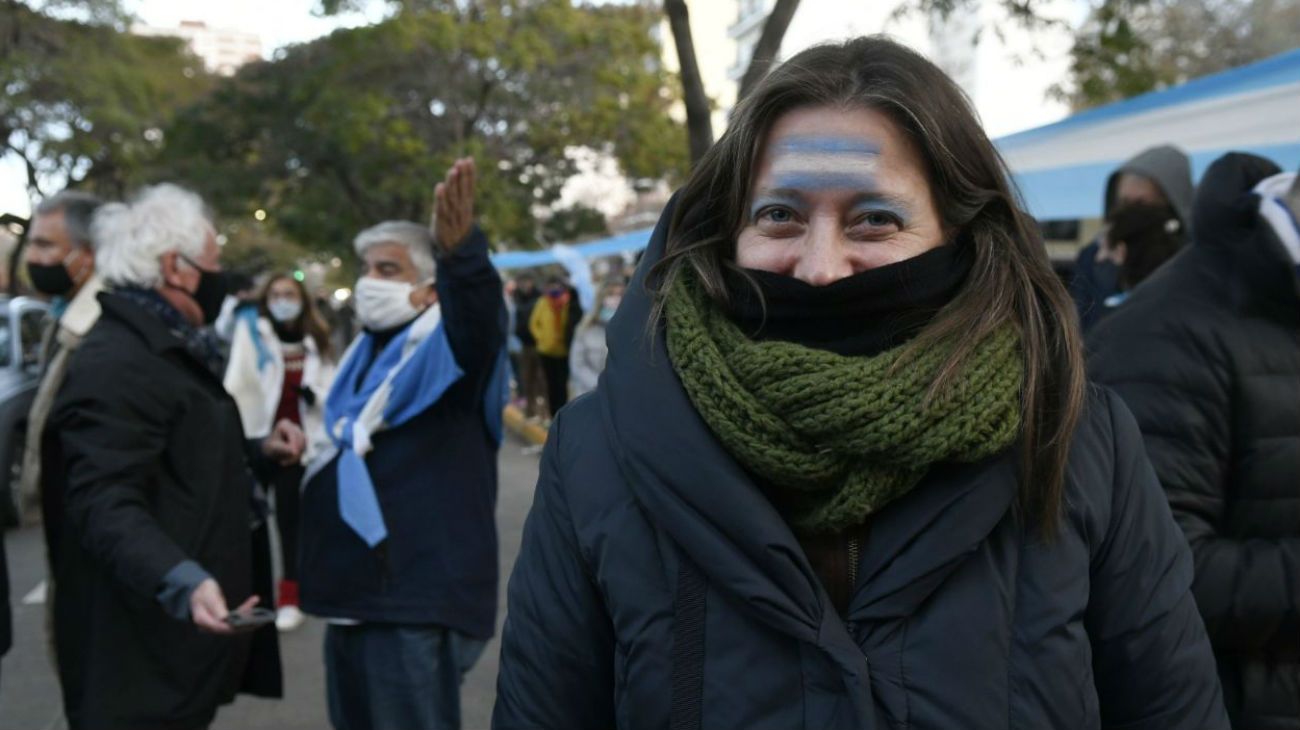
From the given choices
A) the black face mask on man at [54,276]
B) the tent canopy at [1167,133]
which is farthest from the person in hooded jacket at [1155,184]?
the black face mask on man at [54,276]

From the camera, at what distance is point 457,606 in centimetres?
316

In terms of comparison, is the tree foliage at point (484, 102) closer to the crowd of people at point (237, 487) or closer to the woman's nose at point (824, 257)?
the crowd of people at point (237, 487)

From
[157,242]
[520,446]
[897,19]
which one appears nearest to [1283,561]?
[157,242]

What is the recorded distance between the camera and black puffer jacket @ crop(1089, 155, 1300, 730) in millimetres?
2045

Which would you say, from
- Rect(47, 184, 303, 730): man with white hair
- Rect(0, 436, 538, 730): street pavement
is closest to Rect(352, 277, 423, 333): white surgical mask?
Rect(47, 184, 303, 730): man with white hair

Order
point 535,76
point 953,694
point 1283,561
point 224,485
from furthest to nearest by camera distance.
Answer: point 535,76 < point 224,485 < point 1283,561 < point 953,694

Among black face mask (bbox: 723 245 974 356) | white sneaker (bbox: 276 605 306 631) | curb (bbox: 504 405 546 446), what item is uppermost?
black face mask (bbox: 723 245 974 356)

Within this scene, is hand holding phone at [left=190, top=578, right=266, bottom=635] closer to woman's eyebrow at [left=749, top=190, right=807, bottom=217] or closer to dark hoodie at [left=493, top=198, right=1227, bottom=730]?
dark hoodie at [left=493, top=198, right=1227, bottom=730]

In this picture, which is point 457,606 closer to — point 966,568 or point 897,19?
point 966,568

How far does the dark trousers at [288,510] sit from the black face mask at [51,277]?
2.35 m

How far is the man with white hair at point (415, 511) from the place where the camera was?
310 centimetres

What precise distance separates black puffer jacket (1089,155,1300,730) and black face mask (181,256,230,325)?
240 centimetres

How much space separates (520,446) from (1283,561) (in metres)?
12.6

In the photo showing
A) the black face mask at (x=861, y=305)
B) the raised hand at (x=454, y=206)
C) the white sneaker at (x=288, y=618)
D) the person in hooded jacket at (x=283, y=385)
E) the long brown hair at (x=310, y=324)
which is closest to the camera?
the black face mask at (x=861, y=305)
